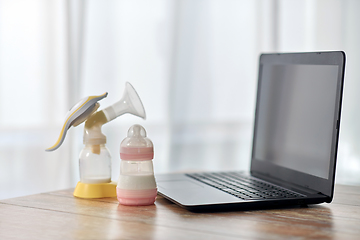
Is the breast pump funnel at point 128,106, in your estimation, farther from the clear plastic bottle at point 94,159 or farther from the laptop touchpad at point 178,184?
the laptop touchpad at point 178,184

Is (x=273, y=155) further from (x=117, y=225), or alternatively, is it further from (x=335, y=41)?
(x=335, y=41)

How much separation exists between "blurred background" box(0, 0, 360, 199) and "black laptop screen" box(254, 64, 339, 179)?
1.16 metres

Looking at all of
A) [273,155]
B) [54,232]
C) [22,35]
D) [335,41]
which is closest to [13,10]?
[22,35]

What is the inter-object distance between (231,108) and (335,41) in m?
0.66

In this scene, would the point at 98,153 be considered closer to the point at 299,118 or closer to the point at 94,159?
the point at 94,159

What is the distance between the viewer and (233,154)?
103 inches

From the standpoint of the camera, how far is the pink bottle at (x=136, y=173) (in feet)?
2.93

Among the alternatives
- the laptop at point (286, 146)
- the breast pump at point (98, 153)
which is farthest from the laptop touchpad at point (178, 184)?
Result: the breast pump at point (98, 153)

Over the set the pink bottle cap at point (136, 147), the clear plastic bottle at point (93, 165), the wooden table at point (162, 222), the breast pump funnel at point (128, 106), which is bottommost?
the wooden table at point (162, 222)

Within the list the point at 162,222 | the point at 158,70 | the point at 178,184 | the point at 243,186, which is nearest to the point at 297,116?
the point at 243,186

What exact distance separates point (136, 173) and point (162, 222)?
17 centimetres

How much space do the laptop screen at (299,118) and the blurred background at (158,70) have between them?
1153 millimetres

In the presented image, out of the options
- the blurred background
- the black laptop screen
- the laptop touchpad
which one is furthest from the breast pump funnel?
the blurred background

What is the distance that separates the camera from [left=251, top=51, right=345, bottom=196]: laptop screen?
3.02ft
